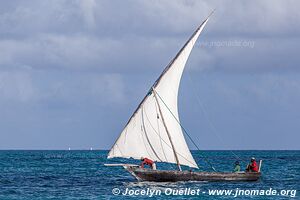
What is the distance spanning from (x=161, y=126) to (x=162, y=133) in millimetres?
484

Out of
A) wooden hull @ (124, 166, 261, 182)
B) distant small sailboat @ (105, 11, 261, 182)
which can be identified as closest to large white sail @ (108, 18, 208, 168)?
distant small sailboat @ (105, 11, 261, 182)

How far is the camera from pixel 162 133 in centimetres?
6019

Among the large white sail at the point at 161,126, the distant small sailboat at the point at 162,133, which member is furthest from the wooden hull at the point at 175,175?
the large white sail at the point at 161,126

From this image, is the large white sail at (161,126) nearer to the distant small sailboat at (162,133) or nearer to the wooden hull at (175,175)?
the distant small sailboat at (162,133)

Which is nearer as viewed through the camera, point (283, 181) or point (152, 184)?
point (152, 184)

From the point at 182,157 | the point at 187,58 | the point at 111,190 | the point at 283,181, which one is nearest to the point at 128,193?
the point at 111,190

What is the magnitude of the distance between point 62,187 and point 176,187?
28.5 feet

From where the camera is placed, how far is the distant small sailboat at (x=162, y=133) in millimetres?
58656

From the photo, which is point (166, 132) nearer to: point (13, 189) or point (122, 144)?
point (122, 144)

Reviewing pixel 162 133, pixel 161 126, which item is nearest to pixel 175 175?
pixel 162 133

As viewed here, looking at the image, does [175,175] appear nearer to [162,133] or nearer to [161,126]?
[162,133]

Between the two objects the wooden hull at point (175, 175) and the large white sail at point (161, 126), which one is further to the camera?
the wooden hull at point (175, 175)

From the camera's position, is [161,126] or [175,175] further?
[161,126]

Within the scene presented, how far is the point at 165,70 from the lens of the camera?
5844cm
